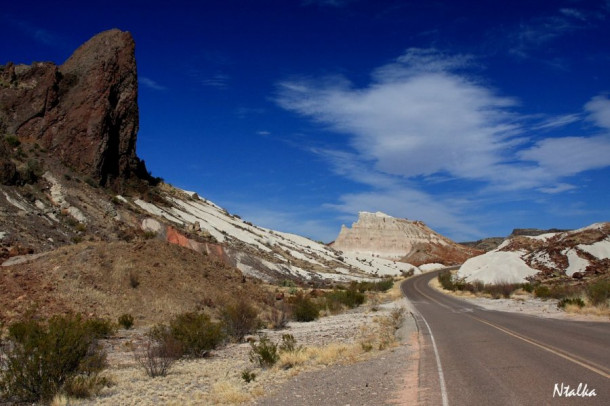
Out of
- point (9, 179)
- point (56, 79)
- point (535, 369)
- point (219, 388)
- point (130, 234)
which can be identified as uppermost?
A: point (56, 79)

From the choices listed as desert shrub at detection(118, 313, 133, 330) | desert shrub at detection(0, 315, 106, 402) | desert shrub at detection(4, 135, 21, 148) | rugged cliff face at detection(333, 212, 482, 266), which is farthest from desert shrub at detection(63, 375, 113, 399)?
rugged cliff face at detection(333, 212, 482, 266)

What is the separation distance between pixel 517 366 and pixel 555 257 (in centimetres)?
4429

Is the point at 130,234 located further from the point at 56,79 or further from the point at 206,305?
the point at 56,79

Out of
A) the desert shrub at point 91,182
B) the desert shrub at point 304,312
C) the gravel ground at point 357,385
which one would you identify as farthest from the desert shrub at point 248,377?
the desert shrub at point 91,182

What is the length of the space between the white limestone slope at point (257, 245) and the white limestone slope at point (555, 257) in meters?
21.9

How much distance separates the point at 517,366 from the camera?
10031mm

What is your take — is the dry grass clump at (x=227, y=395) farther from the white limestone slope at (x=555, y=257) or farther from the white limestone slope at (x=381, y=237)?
the white limestone slope at (x=381, y=237)

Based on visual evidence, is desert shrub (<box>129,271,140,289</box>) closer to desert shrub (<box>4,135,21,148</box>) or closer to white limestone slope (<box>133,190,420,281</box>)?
white limestone slope (<box>133,190,420,281</box>)

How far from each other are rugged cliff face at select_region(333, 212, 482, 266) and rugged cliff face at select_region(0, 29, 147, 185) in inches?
3453

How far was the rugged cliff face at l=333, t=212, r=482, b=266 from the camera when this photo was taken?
133625mm

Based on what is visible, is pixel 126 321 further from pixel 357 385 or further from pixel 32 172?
pixel 32 172

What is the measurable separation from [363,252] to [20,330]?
12361cm

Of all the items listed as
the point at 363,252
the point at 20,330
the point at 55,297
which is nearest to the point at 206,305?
the point at 55,297

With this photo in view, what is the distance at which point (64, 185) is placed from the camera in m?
42.7
